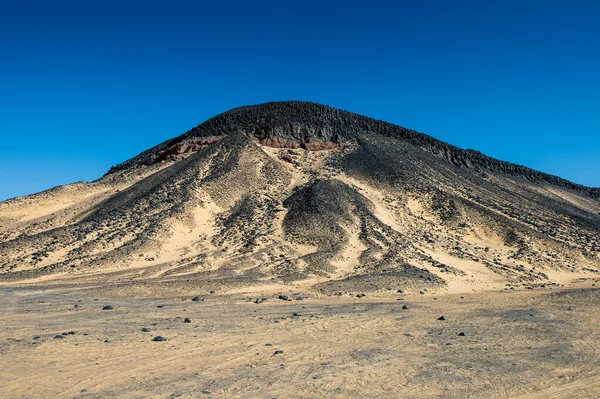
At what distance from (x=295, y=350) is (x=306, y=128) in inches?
1600

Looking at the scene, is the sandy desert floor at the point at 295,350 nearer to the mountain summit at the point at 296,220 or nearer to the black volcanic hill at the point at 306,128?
the mountain summit at the point at 296,220

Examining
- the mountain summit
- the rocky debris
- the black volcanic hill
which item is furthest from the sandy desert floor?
the black volcanic hill

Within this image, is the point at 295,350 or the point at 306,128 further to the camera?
the point at 306,128

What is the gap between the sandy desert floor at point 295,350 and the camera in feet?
28.0

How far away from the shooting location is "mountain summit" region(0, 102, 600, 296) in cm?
2547

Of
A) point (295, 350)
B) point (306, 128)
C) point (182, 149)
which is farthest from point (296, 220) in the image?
point (295, 350)

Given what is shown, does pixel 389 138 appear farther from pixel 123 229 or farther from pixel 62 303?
pixel 62 303

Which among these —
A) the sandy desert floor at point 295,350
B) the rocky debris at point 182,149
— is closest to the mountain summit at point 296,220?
the rocky debris at point 182,149

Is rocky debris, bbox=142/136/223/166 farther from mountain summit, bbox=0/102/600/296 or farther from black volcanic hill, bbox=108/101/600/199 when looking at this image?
black volcanic hill, bbox=108/101/600/199

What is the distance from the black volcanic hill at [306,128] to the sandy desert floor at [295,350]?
3346 cm

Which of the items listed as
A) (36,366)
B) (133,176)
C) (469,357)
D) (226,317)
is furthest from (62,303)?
(133,176)

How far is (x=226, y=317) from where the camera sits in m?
14.7

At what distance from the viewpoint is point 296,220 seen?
3275 cm

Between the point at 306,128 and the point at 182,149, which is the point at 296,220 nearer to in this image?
the point at 306,128
